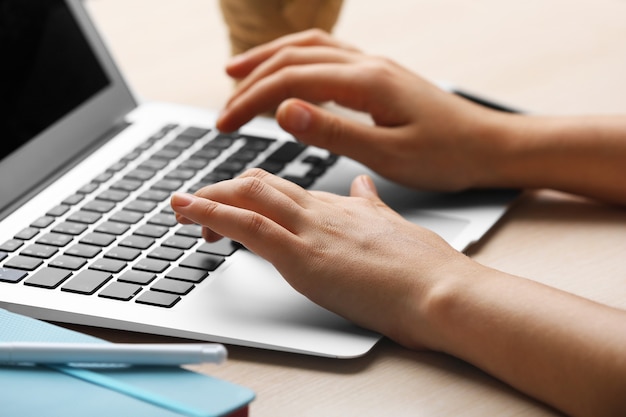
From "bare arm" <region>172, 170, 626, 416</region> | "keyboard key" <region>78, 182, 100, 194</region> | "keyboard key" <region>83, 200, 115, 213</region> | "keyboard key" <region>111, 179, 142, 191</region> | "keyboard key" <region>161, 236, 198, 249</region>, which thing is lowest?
"bare arm" <region>172, 170, 626, 416</region>

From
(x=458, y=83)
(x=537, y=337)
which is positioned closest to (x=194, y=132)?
(x=458, y=83)

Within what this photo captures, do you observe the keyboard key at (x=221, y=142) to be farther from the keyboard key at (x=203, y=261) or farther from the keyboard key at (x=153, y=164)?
the keyboard key at (x=203, y=261)

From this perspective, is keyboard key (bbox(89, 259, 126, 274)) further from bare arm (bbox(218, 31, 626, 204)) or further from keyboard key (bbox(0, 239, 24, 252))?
bare arm (bbox(218, 31, 626, 204))

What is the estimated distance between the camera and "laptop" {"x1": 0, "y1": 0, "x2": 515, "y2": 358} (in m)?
0.65

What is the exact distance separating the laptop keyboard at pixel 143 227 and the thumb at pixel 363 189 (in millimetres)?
70

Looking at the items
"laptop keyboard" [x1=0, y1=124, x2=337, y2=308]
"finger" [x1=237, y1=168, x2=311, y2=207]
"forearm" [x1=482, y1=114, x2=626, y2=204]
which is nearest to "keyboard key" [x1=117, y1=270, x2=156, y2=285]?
"laptop keyboard" [x1=0, y1=124, x2=337, y2=308]

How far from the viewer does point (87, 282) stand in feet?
2.20

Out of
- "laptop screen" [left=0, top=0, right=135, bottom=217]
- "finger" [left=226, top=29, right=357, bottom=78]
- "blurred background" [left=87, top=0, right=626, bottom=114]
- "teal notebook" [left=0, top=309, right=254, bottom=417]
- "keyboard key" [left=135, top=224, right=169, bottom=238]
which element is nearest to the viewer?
"teal notebook" [left=0, top=309, right=254, bottom=417]

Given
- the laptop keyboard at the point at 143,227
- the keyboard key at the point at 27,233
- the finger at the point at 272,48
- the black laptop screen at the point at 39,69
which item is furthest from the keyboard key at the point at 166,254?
the finger at the point at 272,48

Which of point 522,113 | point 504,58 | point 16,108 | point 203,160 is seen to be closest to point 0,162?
point 16,108

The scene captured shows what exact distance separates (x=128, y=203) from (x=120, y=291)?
154mm

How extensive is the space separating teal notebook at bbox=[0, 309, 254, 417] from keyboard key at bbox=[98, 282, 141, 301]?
90 mm

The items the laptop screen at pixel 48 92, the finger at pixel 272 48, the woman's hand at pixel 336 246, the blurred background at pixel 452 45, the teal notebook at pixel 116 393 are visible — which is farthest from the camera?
the blurred background at pixel 452 45

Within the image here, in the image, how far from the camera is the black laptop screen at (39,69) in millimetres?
861
